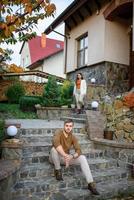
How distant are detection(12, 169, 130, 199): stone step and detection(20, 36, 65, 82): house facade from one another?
18777 millimetres

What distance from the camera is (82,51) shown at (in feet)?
47.6

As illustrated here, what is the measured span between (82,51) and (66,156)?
9.93 meters

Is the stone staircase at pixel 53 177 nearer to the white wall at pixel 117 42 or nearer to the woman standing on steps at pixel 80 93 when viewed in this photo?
the woman standing on steps at pixel 80 93

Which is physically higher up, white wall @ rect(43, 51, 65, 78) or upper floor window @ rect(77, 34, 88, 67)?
white wall @ rect(43, 51, 65, 78)

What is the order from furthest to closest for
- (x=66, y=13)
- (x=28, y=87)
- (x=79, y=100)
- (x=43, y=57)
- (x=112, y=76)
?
1. (x=43, y=57)
2. (x=66, y=13)
3. (x=28, y=87)
4. (x=112, y=76)
5. (x=79, y=100)

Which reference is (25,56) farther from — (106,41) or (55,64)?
(106,41)

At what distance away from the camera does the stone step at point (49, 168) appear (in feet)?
17.7

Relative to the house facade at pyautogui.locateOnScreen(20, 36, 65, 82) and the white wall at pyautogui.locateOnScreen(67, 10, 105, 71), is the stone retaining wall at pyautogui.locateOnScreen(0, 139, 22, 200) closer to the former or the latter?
the white wall at pyautogui.locateOnScreen(67, 10, 105, 71)

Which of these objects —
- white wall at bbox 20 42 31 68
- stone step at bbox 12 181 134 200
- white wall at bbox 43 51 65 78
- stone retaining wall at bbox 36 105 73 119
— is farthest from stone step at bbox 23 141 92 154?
white wall at bbox 20 42 31 68

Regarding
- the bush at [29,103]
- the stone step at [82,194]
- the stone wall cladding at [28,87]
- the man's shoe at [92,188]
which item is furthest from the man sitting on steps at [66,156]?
the stone wall cladding at [28,87]

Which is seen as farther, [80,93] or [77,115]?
[80,93]

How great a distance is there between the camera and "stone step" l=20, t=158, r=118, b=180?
17.7 ft

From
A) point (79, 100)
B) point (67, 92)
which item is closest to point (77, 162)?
point (79, 100)

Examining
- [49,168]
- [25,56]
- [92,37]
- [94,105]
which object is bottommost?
[49,168]
